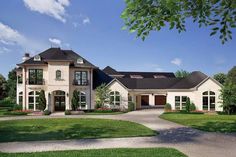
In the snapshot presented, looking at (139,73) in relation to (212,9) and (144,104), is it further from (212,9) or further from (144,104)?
(212,9)

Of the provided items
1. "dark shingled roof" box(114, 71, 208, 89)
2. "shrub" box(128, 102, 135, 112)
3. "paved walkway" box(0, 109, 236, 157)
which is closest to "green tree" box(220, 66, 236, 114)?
"dark shingled roof" box(114, 71, 208, 89)

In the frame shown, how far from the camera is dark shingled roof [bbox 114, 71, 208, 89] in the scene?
33594mm

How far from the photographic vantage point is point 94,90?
3269 centimetres

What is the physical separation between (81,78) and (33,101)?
306 inches

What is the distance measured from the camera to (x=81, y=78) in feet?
106

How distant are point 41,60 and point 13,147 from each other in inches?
907

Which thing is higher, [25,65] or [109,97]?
[25,65]

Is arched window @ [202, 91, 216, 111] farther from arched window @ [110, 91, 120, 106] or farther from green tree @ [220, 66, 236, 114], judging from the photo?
arched window @ [110, 91, 120, 106]

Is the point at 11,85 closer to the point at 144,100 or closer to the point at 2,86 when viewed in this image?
the point at 2,86

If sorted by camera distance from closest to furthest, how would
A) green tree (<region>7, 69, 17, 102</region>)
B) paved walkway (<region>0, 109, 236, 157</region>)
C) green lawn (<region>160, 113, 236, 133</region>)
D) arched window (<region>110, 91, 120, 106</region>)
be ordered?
paved walkway (<region>0, 109, 236, 157</region>), green lawn (<region>160, 113, 236, 133</region>), arched window (<region>110, 91, 120, 106</region>), green tree (<region>7, 69, 17, 102</region>)

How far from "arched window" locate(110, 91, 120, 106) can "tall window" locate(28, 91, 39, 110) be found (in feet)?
36.5

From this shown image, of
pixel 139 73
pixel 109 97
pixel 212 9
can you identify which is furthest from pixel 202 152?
pixel 139 73

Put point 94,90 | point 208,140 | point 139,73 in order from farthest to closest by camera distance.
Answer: point 139,73 → point 94,90 → point 208,140

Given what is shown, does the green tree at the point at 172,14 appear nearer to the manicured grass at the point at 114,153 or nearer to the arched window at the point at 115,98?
the manicured grass at the point at 114,153
